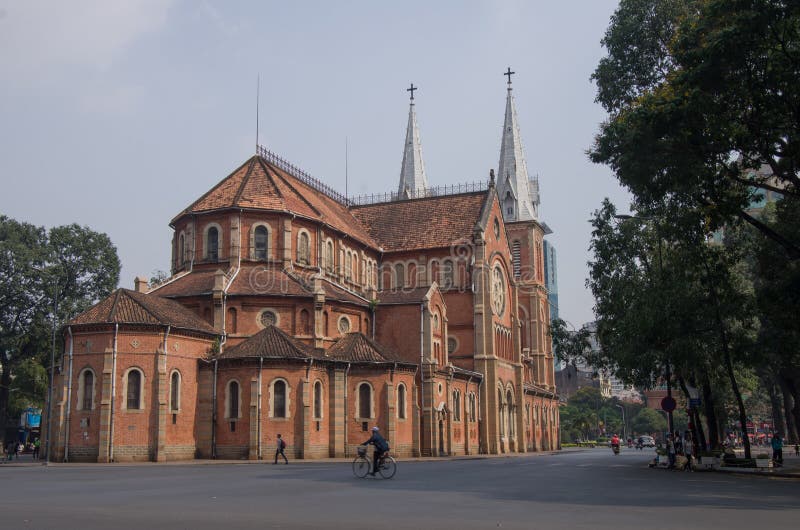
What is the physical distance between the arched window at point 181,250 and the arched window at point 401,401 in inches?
641

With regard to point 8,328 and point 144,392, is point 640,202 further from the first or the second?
point 8,328

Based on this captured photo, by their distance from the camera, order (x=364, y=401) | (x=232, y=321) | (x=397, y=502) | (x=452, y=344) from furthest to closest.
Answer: (x=452, y=344), (x=232, y=321), (x=364, y=401), (x=397, y=502)

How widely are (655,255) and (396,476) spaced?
18.9 m

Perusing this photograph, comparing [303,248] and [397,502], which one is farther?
[303,248]

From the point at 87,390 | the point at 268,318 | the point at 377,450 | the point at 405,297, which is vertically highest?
the point at 405,297

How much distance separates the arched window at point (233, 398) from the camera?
4281 centimetres

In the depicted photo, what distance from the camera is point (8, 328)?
2373 inches

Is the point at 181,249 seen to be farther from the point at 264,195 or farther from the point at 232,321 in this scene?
the point at 232,321

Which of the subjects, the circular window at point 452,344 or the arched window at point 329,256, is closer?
the arched window at point 329,256

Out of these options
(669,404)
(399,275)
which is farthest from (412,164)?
(669,404)

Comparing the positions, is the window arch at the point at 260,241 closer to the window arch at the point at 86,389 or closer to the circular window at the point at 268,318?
the circular window at the point at 268,318

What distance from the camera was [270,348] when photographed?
4300cm

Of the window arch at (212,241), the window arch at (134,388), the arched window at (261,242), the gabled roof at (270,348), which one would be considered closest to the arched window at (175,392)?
the window arch at (134,388)

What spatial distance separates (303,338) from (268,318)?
2353mm
